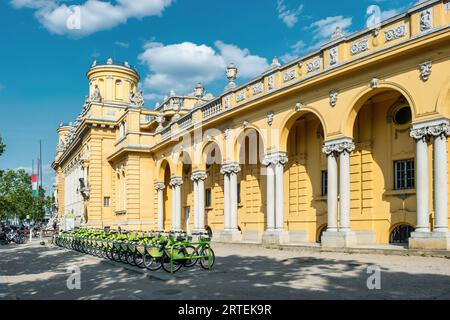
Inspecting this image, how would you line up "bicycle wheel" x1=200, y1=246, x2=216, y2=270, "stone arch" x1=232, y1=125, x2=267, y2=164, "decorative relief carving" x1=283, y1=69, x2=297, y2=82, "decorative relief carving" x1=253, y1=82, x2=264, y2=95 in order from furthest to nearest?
"stone arch" x1=232, y1=125, x2=267, y2=164 < "decorative relief carving" x1=253, y1=82, x2=264, y2=95 < "decorative relief carving" x1=283, y1=69, x2=297, y2=82 < "bicycle wheel" x1=200, y1=246, x2=216, y2=270

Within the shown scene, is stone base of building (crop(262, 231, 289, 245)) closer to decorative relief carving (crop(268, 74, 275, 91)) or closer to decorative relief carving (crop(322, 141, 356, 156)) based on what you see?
decorative relief carving (crop(322, 141, 356, 156))

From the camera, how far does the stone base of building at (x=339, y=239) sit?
16812 millimetres

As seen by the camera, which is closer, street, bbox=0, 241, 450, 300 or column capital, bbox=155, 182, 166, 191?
street, bbox=0, 241, 450, 300

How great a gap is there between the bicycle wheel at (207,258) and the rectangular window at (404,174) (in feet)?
27.6

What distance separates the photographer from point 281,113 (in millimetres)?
20797

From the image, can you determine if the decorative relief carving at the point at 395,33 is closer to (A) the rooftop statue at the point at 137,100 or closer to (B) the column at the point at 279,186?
(B) the column at the point at 279,186

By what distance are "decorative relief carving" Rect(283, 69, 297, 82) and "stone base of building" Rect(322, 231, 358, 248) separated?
22.1ft

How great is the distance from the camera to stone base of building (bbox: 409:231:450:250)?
45.3 feet

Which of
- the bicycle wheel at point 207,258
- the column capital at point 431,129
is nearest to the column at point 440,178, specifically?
the column capital at point 431,129

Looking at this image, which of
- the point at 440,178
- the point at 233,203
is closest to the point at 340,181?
the point at 440,178

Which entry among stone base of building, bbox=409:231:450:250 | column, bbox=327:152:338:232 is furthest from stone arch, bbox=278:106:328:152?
stone base of building, bbox=409:231:450:250

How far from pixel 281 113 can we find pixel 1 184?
48022 mm
